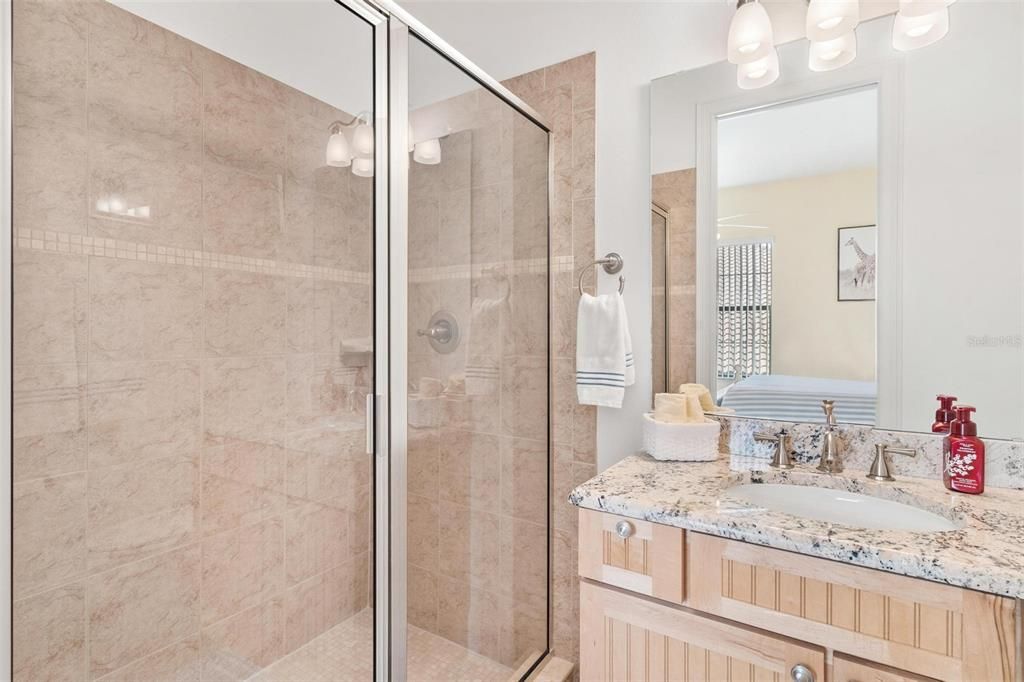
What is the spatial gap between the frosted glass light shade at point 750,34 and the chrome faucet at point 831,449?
90 centimetres

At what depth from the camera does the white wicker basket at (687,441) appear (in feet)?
4.44

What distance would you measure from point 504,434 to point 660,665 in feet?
2.35

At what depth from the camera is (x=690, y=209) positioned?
151 cm

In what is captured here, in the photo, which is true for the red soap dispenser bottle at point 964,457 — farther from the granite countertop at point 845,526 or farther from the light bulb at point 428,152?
the light bulb at point 428,152

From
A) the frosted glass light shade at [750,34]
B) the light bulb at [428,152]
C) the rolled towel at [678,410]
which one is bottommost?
the rolled towel at [678,410]

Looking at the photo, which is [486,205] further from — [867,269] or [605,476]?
[867,269]

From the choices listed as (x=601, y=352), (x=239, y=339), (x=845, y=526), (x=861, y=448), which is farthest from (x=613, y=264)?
(x=239, y=339)

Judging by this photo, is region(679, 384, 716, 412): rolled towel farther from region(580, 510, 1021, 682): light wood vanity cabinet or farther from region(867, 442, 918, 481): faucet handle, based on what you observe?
region(580, 510, 1021, 682): light wood vanity cabinet

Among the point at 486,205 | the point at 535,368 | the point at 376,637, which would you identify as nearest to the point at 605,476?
the point at 535,368

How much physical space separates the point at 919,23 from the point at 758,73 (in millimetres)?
334

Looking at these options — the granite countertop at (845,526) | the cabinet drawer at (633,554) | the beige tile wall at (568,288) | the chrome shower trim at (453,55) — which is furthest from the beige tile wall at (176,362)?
the beige tile wall at (568,288)

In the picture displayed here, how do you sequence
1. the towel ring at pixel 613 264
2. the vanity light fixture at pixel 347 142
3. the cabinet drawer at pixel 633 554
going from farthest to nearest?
the towel ring at pixel 613 264, the vanity light fixture at pixel 347 142, the cabinet drawer at pixel 633 554

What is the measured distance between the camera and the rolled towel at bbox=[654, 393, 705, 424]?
4.58ft

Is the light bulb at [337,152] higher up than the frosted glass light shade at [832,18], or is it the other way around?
the frosted glass light shade at [832,18]
